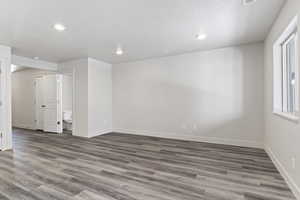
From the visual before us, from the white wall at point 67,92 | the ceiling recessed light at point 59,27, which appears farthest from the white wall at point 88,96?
the ceiling recessed light at point 59,27

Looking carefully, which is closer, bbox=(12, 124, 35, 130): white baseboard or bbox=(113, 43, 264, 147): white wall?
bbox=(113, 43, 264, 147): white wall

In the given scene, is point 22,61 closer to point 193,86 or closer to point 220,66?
point 193,86

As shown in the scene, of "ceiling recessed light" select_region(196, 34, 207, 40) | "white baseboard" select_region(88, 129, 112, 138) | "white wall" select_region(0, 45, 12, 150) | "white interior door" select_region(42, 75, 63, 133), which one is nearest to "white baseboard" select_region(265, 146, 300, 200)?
"ceiling recessed light" select_region(196, 34, 207, 40)

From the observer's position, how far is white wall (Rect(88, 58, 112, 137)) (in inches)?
187

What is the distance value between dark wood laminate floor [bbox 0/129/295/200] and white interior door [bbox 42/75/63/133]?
1.91 m

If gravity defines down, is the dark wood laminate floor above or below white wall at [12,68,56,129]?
below

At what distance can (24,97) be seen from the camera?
21.4 feet

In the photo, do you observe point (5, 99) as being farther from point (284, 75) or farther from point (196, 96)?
point (284, 75)

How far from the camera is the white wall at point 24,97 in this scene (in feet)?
20.6

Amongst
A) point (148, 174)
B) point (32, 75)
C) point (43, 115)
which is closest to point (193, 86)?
point (148, 174)

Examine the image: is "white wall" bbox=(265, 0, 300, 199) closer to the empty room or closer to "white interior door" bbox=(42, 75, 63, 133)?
the empty room

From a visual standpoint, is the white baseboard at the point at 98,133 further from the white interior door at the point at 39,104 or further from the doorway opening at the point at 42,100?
the white interior door at the point at 39,104

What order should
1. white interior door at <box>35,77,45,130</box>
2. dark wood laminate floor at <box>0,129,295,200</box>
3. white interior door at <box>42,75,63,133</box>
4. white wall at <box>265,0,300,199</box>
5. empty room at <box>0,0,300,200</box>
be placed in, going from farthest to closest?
white interior door at <box>35,77,45,130</box>
white interior door at <box>42,75,63,133</box>
empty room at <box>0,0,300,200</box>
dark wood laminate floor at <box>0,129,295,200</box>
white wall at <box>265,0,300,199</box>

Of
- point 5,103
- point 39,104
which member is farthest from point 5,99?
point 39,104
